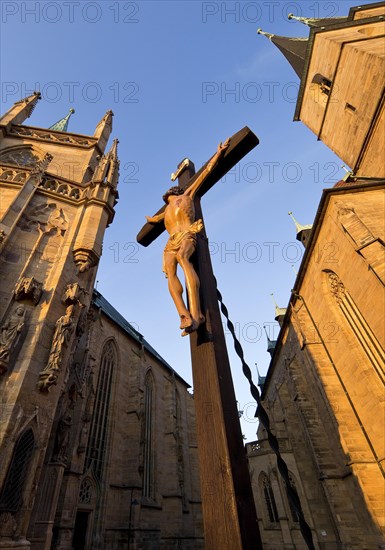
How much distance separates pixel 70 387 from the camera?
7.38m

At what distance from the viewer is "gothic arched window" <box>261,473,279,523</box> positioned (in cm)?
1706

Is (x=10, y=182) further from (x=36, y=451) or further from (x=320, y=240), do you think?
(x=320, y=240)

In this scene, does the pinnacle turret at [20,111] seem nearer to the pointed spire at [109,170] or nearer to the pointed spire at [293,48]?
the pointed spire at [109,170]

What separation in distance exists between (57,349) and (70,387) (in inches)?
66.5

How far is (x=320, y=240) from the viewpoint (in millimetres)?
12680

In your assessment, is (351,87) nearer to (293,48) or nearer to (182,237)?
(293,48)

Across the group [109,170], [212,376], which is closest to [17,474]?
[212,376]

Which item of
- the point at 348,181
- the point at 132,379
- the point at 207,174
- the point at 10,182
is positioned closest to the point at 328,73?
the point at 348,181

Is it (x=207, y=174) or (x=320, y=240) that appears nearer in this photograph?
(x=207, y=174)

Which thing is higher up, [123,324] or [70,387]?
[123,324]

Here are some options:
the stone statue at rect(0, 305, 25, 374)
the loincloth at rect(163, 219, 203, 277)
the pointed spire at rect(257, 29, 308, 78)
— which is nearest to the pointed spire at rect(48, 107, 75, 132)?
the pointed spire at rect(257, 29, 308, 78)

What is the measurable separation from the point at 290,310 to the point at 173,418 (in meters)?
10.9

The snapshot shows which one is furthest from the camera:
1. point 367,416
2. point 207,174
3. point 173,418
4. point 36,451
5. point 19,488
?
point 173,418

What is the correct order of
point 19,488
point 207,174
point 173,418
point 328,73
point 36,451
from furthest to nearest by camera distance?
1. point 173,418
2. point 328,73
3. point 36,451
4. point 19,488
5. point 207,174
